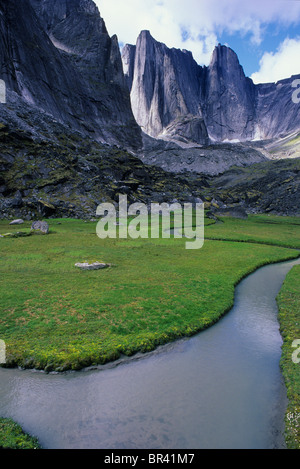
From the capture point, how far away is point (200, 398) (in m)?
13.5

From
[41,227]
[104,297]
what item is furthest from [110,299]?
[41,227]

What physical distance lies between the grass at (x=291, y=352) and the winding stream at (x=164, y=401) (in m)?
0.43

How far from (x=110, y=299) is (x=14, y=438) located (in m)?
13.5

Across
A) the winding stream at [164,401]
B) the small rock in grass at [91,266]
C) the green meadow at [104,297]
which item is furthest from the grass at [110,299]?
the small rock in grass at [91,266]

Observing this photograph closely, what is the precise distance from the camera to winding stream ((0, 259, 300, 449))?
11242mm

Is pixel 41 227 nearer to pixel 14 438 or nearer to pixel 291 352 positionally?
pixel 14 438

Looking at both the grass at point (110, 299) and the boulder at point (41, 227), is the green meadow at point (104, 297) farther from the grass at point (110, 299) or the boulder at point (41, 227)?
the boulder at point (41, 227)

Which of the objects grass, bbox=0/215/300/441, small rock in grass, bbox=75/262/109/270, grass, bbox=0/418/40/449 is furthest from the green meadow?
grass, bbox=0/418/40/449

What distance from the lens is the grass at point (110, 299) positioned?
1667cm

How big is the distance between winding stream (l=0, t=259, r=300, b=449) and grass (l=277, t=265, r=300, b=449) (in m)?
0.43

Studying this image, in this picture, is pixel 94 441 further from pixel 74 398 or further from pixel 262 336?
pixel 262 336

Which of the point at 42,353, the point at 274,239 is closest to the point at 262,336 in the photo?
the point at 42,353

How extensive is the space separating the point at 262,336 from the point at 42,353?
588 inches

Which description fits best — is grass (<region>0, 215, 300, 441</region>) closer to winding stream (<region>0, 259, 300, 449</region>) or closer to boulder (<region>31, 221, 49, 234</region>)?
winding stream (<region>0, 259, 300, 449</region>)
